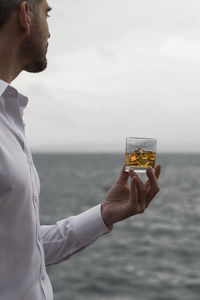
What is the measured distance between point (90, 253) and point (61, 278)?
3.87 metres

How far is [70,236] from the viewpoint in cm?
288

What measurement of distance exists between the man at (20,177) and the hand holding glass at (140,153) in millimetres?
125

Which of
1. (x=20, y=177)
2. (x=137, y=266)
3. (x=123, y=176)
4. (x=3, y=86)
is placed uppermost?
(x=3, y=86)

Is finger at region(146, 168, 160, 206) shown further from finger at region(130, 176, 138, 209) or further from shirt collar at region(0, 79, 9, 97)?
shirt collar at region(0, 79, 9, 97)

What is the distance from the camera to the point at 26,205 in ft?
7.14

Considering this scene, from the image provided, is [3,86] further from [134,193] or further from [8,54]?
[134,193]

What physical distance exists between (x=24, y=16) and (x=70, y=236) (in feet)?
4.24

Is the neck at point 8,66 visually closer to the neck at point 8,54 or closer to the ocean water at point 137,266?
the neck at point 8,54

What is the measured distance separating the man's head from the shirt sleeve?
0.94m

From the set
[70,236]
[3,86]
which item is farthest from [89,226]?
[3,86]

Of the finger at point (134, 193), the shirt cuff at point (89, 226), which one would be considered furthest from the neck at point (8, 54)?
the shirt cuff at point (89, 226)

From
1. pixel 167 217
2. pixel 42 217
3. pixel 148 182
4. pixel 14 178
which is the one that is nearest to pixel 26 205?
pixel 14 178

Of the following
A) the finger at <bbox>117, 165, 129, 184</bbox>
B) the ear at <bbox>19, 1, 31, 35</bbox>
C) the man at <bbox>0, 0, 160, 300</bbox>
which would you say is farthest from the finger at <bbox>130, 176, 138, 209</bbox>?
the ear at <bbox>19, 1, 31, 35</bbox>

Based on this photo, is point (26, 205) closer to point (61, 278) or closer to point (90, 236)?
point (90, 236)
